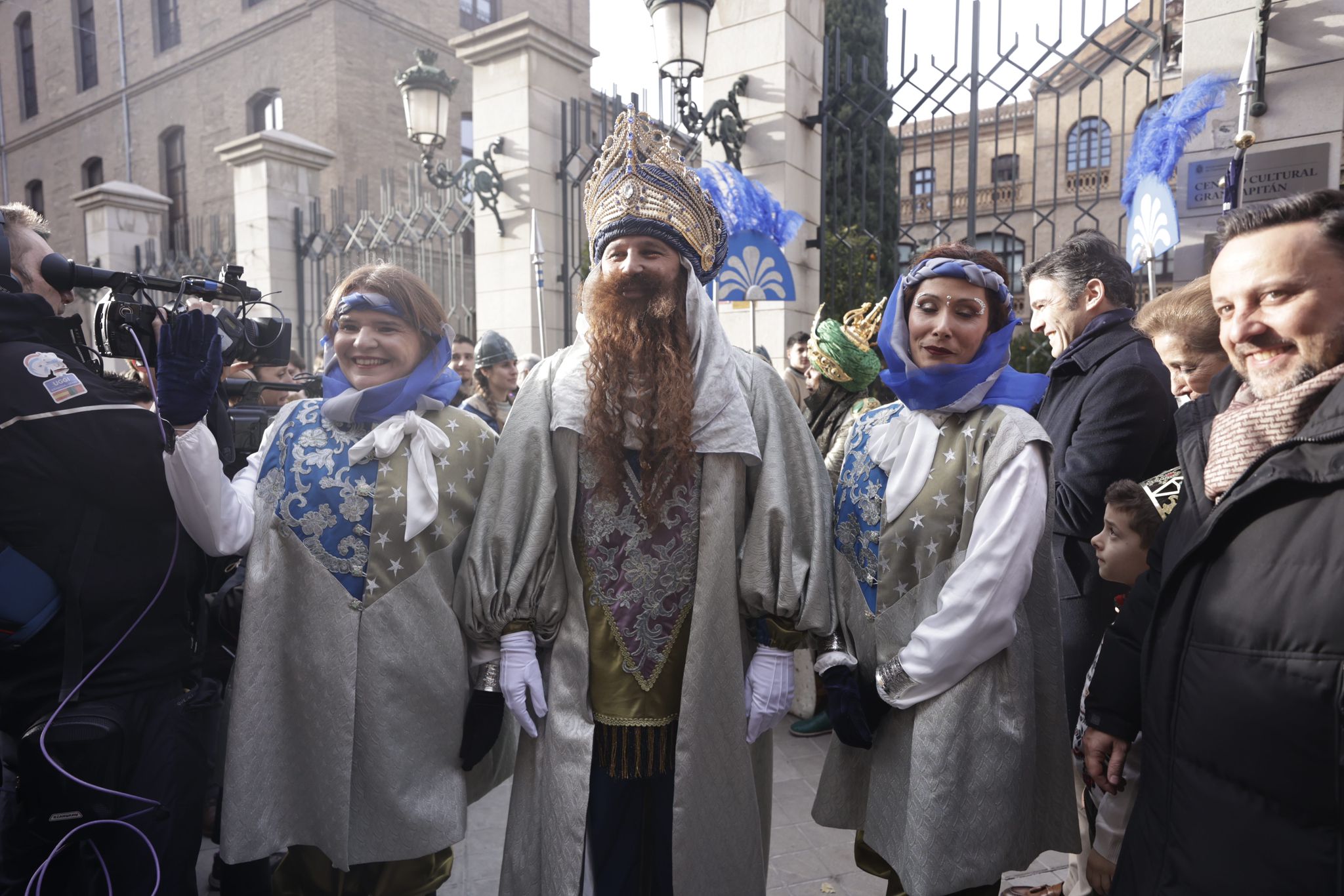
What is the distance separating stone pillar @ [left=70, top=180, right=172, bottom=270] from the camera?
10.8 m

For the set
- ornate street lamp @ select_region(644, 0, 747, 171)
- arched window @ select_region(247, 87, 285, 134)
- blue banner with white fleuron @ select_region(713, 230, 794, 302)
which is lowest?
blue banner with white fleuron @ select_region(713, 230, 794, 302)

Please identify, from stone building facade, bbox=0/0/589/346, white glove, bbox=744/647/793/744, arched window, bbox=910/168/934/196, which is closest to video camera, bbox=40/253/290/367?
white glove, bbox=744/647/793/744

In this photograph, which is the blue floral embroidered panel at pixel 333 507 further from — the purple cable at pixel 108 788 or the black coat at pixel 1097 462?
the black coat at pixel 1097 462

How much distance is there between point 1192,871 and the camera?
4.60ft

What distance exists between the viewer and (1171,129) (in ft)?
13.4

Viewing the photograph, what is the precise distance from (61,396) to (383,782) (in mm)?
1203

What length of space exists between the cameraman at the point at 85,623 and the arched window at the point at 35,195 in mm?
28949

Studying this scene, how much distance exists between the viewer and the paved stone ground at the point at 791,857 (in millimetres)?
2832

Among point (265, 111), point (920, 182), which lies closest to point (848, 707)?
point (920, 182)

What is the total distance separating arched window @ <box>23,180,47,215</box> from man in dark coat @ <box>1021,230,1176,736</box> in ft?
98.7

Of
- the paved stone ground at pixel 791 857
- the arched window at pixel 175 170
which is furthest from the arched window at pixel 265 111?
the paved stone ground at pixel 791 857

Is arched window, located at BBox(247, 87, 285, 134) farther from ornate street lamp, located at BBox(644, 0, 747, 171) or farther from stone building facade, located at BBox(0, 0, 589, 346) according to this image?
ornate street lamp, located at BBox(644, 0, 747, 171)

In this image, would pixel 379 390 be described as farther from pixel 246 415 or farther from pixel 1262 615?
pixel 1262 615

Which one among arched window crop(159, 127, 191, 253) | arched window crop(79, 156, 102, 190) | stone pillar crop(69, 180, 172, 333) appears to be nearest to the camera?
stone pillar crop(69, 180, 172, 333)
